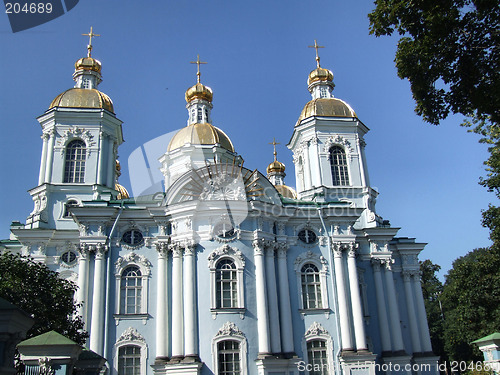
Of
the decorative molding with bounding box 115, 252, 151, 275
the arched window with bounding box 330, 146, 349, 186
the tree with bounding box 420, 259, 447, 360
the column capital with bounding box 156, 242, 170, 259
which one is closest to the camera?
the decorative molding with bounding box 115, 252, 151, 275

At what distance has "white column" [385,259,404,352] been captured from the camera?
2506cm

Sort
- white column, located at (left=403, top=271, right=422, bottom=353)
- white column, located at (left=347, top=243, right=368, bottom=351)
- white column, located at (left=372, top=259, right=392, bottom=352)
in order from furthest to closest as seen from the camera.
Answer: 1. white column, located at (left=403, top=271, right=422, bottom=353)
2. white column, located at (left=372, top=259, right=392, bottom=352)
3. white column, located at (left=347, top=243, right=368, bottom=351)

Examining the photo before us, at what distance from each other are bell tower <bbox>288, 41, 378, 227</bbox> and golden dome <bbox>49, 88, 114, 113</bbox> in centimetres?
1090

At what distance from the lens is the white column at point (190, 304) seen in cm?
2133

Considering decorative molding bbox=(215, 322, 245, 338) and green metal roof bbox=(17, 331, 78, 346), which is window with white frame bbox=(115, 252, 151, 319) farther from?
green metal roof bbox=(17, 331, 78, 346)

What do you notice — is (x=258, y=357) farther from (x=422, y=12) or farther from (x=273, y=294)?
(x=422, y=12)

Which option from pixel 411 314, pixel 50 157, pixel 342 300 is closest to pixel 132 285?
pixel 50 157

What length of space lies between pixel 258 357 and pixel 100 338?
6719mm

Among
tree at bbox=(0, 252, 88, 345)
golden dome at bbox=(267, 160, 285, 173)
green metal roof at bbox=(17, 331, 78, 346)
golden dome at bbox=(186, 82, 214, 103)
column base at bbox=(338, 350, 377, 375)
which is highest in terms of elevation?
golden dome at bbox=(186, 82, 214, 103)

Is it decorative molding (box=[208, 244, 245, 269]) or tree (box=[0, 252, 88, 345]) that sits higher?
decorative molding (box=[208, 244, 245, 269])

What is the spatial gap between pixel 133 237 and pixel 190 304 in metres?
4.39

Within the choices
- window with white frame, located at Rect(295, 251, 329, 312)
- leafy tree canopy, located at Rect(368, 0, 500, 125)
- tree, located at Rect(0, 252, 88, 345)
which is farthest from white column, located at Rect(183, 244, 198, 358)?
leafy tree canopy, located at Rect(368, 0, 500, 125)

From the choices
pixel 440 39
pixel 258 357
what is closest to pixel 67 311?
pixel 258 357

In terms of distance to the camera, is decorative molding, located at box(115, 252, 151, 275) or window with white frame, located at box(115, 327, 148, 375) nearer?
window with white frame, located at box(115, 327, 148, 375)
